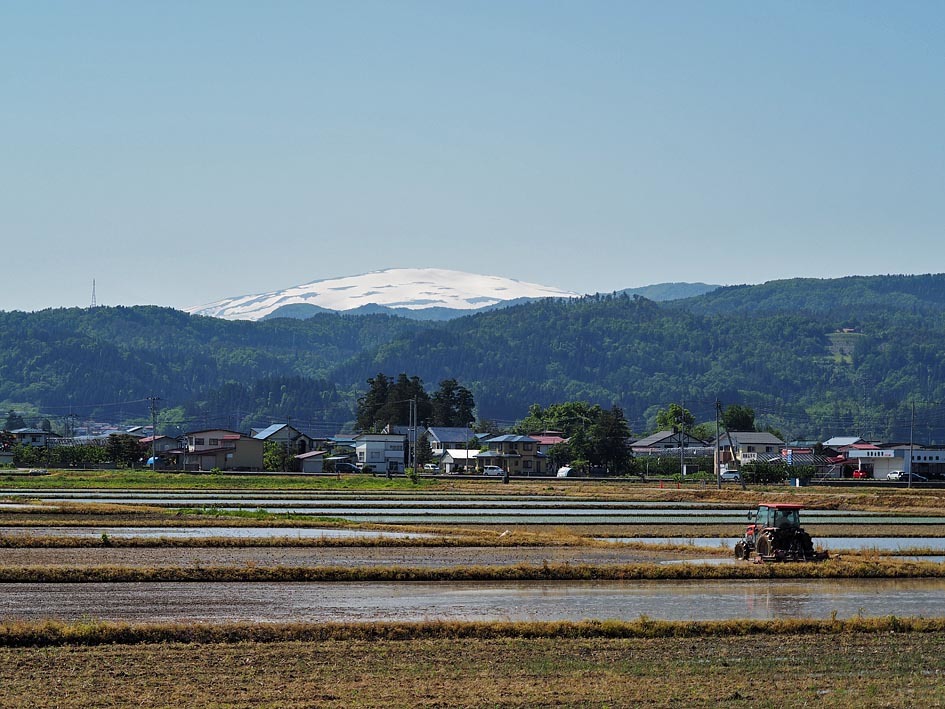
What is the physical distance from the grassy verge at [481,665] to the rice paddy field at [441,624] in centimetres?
5

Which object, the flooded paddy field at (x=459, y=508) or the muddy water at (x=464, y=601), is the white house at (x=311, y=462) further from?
the muddy water at (x=464, y=601)

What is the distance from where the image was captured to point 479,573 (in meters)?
26.2

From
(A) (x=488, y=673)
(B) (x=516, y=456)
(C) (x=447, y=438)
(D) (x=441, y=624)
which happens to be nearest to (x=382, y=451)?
(B) (x=516, y=456)

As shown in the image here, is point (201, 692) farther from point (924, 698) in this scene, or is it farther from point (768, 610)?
point (768, 610)

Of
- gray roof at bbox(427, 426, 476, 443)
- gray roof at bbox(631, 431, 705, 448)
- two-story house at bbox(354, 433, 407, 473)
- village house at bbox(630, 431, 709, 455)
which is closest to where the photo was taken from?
two-story house at bbox(354, 433, 407, 473)

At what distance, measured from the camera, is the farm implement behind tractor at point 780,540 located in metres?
29.5

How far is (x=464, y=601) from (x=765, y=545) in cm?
1017

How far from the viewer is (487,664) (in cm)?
1659

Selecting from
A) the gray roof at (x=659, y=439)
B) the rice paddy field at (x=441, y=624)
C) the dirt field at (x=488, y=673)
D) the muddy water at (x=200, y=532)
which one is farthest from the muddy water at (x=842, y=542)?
the gray roof at (x=659, y=439)

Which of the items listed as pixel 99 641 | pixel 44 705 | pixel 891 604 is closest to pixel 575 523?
pixel 891 604

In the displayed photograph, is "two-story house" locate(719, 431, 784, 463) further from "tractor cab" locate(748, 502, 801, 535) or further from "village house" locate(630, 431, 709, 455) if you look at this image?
"tractor cab" locate(748, 502, 801, 535)

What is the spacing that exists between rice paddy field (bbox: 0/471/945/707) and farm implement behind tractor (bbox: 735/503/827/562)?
94 cm

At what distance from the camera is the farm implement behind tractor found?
96.6 feet

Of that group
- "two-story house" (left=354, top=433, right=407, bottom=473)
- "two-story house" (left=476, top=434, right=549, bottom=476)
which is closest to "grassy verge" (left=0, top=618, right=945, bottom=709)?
"two-story house" (left=354, top=433, right=407, bottom=473)
